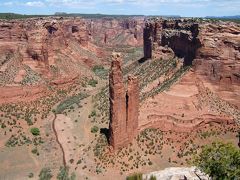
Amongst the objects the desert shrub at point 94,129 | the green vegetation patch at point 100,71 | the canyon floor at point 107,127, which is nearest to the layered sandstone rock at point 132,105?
the canyon floor at point 107,127

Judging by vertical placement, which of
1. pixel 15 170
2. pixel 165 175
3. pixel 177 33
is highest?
pixel 177 33

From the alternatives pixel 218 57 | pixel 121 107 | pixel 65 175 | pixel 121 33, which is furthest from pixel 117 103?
pixel 121 33

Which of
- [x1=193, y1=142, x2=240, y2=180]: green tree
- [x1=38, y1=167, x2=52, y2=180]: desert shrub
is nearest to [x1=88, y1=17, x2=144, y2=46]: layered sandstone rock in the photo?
[x1=38, y1=167, x2=52, y2=180]: desert shrub

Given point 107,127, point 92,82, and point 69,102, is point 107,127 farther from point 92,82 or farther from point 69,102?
point 92,82

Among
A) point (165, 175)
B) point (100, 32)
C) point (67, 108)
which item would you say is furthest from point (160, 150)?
point (100, 32)

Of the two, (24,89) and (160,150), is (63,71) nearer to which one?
(24,89)

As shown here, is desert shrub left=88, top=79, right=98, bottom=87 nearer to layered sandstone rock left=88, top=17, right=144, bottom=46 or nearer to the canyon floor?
the canyon floor
